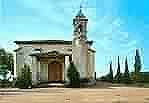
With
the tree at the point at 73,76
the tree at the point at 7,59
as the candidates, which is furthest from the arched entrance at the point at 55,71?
the tree at the point at 7,59

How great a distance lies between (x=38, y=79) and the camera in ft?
108

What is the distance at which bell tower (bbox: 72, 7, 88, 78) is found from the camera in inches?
1219

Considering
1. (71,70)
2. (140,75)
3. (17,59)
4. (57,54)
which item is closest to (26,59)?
(17,59)

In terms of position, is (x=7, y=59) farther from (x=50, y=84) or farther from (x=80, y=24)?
(x=80, y=24)

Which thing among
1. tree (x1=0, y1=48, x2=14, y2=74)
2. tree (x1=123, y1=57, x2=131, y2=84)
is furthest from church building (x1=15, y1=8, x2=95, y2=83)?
tree (x1=123, y1=57, x2=131, y2=84)

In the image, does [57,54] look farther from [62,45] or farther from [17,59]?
[17,59]

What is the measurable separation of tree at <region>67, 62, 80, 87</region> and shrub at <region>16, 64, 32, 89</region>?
12.7ft

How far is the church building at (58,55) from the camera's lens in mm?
31266

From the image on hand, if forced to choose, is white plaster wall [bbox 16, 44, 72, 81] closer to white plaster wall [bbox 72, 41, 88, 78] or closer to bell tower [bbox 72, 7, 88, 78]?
bell tower [bbox 72, 7, 88, 78]

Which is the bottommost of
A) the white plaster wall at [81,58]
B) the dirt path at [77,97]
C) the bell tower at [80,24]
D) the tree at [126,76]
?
the dirt path at [77,97]

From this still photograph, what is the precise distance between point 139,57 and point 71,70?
993 inches

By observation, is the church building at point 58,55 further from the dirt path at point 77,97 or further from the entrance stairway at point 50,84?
the dirt path at point 77,97

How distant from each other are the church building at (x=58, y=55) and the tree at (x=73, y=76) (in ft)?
6.40

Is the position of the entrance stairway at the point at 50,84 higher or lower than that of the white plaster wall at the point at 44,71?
lower
